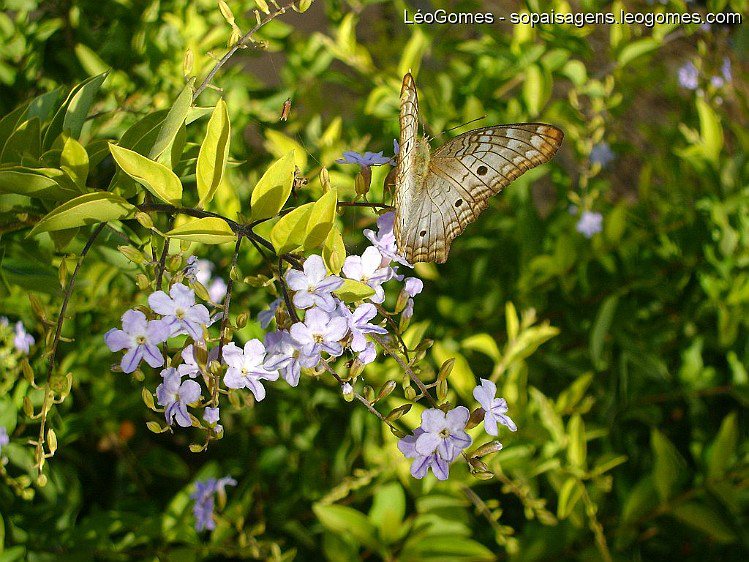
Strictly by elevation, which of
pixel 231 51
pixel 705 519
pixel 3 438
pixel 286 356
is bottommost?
pixel 705 519

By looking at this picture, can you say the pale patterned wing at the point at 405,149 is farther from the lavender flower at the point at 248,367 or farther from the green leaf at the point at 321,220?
the lavender flower at the point at 248,367

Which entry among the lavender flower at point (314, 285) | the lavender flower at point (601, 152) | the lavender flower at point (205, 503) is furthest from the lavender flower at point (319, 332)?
the lavender flower at point (601, 152)

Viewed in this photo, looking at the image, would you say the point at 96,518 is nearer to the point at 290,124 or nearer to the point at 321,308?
the point at 321,308

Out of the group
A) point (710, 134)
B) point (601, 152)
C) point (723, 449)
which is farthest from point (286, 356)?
point (601, 152)

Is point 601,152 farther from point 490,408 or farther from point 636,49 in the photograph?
point 490,408

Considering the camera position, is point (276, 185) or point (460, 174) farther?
point (460, 174)

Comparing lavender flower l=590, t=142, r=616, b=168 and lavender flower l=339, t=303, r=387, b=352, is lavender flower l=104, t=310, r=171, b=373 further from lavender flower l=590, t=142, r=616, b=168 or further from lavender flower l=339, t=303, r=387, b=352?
lavender flower l=590, t=142, r=616, b=168

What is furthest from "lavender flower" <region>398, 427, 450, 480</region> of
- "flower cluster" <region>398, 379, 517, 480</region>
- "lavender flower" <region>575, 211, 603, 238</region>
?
"lavender flower" <region>575, 211, 603, 238</region>
